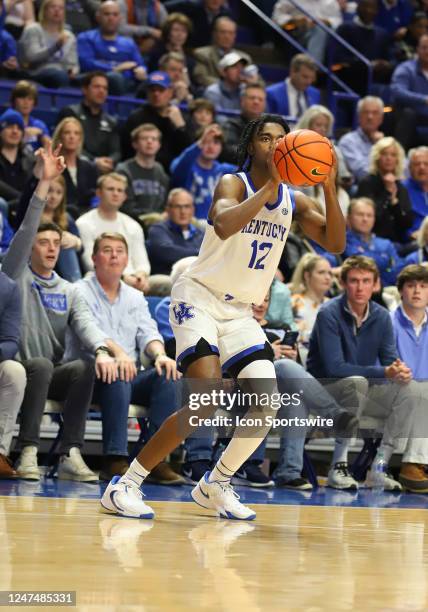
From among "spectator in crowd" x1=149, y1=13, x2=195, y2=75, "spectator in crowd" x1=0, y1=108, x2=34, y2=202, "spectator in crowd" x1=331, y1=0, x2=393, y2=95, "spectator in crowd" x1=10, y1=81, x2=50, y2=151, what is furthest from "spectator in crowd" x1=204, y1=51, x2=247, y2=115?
"spectator in crowd" x1=0, y1=108, x2=34, y2=202

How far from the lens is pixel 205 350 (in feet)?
18.8

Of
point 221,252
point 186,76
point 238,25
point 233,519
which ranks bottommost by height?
point 233,519

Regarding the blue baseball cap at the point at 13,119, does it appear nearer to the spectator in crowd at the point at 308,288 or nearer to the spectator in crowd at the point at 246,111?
the spectator in crowd at the point at 246,111

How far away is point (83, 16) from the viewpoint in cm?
1394

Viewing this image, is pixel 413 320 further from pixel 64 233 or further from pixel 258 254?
pixel 258 254

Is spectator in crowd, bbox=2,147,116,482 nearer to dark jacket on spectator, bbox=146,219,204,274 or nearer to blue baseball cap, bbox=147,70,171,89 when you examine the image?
dark jacket on spectator, bbox=146,219,204,274

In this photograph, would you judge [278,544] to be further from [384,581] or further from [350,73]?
[350,73]

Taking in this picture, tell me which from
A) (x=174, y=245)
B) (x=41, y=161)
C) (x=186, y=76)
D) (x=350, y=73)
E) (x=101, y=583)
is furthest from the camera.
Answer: (x=350, y=73)

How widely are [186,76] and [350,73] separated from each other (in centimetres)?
265

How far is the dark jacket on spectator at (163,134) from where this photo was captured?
38.8 ft

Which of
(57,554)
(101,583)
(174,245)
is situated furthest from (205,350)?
(174,245)

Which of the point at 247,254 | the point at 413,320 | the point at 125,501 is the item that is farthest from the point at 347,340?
the point at 125,501

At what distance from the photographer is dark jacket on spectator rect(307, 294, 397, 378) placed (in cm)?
854

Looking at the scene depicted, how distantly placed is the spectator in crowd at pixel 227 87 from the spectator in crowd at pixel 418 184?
2.15 meters
